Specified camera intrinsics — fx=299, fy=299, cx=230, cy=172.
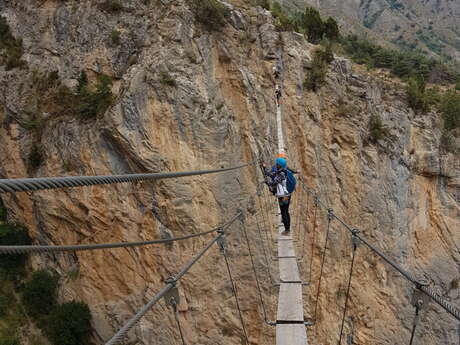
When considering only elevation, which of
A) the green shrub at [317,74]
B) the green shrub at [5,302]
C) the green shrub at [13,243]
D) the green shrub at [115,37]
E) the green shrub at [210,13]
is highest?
the green shrub at [210,13]

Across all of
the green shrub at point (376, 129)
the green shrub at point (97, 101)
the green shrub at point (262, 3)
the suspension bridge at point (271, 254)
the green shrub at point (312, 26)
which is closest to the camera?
the suspension bridge at point (271, 254)

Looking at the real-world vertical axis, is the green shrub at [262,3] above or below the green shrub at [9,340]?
above

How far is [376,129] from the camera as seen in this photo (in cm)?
1131

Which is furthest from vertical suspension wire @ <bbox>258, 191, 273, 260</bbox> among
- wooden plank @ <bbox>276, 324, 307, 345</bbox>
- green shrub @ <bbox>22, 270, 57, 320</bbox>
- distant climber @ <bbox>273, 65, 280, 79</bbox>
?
green shrub @ <bbox>22, 270, 57, 320</bbox>

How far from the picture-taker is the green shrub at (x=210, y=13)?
31.1ft

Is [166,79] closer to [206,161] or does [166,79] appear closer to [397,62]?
[206,161]

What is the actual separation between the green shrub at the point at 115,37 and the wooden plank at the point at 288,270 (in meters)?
8.43

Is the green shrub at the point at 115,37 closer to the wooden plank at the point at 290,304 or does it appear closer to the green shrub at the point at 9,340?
the wooden plank at the point at 290,304

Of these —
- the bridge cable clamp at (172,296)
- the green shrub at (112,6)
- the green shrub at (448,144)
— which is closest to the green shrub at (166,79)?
the green shrub at (112,6)

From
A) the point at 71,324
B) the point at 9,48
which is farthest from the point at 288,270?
the point at 9,48

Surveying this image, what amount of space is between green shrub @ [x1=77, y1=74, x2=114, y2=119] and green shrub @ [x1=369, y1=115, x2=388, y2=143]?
9245 mm

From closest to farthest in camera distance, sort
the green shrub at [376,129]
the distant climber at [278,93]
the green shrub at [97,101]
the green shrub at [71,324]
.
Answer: the green shrub at [97,101] → the green shrub at [71,324] → the distant climber at [278,93] → the green shrub at [376,129]

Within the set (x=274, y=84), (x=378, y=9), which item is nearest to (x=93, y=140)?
(x=274, y=84)

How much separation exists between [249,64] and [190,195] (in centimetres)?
532
